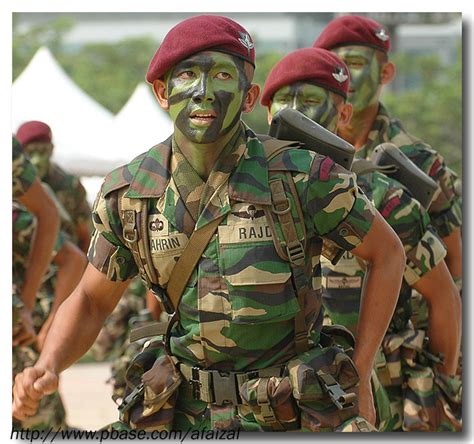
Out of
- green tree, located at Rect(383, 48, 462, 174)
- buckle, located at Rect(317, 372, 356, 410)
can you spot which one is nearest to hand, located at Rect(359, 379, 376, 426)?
buckle, located at Rect(317, 372, 356, 410)

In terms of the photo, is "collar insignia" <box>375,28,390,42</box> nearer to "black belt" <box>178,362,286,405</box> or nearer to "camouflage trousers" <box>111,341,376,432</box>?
"camouflage trousers" <box>111,341,376,432</box>

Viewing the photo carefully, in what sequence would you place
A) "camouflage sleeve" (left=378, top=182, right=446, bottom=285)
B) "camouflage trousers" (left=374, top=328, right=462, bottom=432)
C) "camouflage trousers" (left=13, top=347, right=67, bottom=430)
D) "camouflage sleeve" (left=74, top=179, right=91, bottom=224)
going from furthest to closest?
"camouflage sleeve" (left=74, top=179, right=91, bottom=224) < "camouflage trousers" (left=13, top=347, right=67, bottom=430) < "camouflage trousers" (left=374, top=328, right=462, bottom=432) < "camouflage sleeve" (left=378, top=182, right=446, bottom=285)

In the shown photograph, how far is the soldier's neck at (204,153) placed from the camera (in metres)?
4.21

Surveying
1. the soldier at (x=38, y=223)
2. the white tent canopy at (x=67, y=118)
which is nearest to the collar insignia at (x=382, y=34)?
the soldier at (x=38, y=223)

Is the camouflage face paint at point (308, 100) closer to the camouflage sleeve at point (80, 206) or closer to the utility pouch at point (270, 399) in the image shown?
the utility pouch at point (270, 399)

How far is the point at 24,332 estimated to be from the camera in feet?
23.2

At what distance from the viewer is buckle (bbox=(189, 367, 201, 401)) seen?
13.9ft

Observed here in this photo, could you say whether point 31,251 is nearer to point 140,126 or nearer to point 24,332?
point 24,332

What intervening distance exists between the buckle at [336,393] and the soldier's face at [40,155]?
18.4 ft

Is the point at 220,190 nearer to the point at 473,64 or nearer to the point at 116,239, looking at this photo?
the point at 116,239

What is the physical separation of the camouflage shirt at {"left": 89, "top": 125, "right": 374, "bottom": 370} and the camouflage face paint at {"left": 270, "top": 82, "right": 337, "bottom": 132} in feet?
4.33

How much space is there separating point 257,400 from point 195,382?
0.24 m

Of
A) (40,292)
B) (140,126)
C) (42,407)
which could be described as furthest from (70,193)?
(140,126)

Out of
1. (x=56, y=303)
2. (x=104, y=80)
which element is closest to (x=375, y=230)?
(x=56, y=303)
